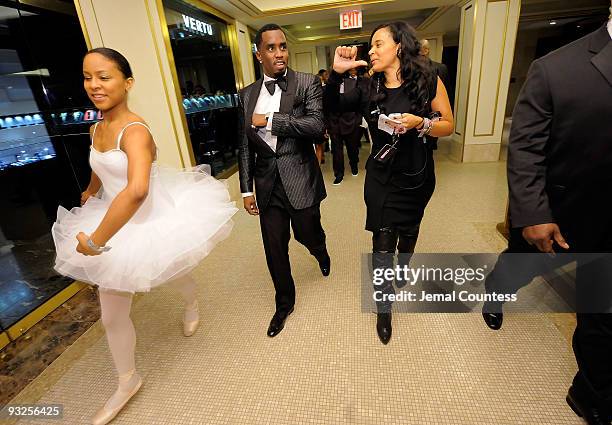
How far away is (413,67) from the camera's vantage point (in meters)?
1.55

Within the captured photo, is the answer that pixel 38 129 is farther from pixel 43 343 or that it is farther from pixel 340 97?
pixel 340 97

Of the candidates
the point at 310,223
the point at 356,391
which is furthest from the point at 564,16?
the point at 356,391

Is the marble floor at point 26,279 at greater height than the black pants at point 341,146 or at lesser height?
lesser

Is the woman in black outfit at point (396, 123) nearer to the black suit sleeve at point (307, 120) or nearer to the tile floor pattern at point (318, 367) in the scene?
the black suit sleeve at point (307, 120)

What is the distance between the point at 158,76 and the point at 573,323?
368 centimetres

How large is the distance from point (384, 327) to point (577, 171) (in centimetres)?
118

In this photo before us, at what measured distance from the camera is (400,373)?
1613 mm

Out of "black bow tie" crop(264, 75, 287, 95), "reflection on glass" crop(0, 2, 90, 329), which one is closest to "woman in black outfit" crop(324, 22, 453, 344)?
"black bow tie" crop(264, 75, 287, 95)

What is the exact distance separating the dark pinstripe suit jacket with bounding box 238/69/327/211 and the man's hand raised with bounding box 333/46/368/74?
0.18 metres

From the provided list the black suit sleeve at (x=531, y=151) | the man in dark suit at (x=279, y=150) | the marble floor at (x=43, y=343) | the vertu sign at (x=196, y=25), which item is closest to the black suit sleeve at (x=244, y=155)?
the man in dark suit at (x=279, y=150)

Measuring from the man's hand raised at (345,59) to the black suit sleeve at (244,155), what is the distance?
56 cm

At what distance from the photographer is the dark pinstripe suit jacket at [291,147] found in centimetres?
174

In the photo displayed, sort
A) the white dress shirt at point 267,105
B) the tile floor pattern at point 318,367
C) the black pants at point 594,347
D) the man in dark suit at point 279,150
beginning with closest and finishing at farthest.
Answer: the black pants at point 594,347, the tile floor pattern at point 318,367, the man in dark suit at point 279,150, the white dress shirt at point 267,105

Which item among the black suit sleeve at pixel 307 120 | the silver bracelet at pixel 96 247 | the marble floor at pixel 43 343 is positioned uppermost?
the black suit sleeve at pixel 307 120
